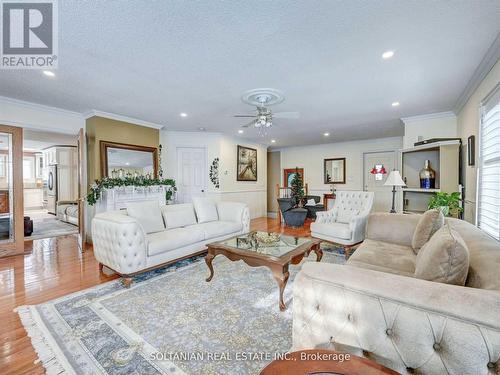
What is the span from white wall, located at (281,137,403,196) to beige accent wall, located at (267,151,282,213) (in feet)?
1.20

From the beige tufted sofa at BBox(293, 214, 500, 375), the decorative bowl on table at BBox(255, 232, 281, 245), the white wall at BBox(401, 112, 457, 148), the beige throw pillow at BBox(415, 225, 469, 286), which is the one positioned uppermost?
the white wall at BBox(401, 112, 457, 148)

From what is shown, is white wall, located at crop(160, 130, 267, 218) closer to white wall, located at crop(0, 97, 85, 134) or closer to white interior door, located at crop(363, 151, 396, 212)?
white wall, located at crop(0, 97, 85, 134)

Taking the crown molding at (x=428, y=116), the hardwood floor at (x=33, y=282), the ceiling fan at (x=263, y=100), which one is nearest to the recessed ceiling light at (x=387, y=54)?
the ceiling fan at (x=263, y=100)

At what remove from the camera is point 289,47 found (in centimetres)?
228

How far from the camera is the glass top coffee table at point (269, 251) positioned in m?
2.20

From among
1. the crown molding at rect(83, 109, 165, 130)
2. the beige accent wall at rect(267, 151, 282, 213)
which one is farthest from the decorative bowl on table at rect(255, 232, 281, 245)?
the beige accent wall at rect(267, 151, 282, 213)

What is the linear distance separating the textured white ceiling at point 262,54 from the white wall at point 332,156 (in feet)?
9.89

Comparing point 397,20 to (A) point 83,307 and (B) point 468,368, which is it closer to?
(B) point 468,368

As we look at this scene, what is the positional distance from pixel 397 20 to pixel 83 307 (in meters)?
3.74

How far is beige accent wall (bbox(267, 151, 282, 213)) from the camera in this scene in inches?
370

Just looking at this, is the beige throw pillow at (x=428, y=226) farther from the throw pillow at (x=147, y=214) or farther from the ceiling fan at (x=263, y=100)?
the throw pillow at (x=147, y=214)

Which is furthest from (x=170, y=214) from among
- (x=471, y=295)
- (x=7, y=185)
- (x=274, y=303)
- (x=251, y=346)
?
(x=471, y=295)

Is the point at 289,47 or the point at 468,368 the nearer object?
the point at 468,368

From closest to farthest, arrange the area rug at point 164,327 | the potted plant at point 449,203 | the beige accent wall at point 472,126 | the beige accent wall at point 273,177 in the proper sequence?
the area rug at point 164,327
the beige accent wall at point 472,126
the potted plant at point 449,203
the beige accent wall at point 273,177
